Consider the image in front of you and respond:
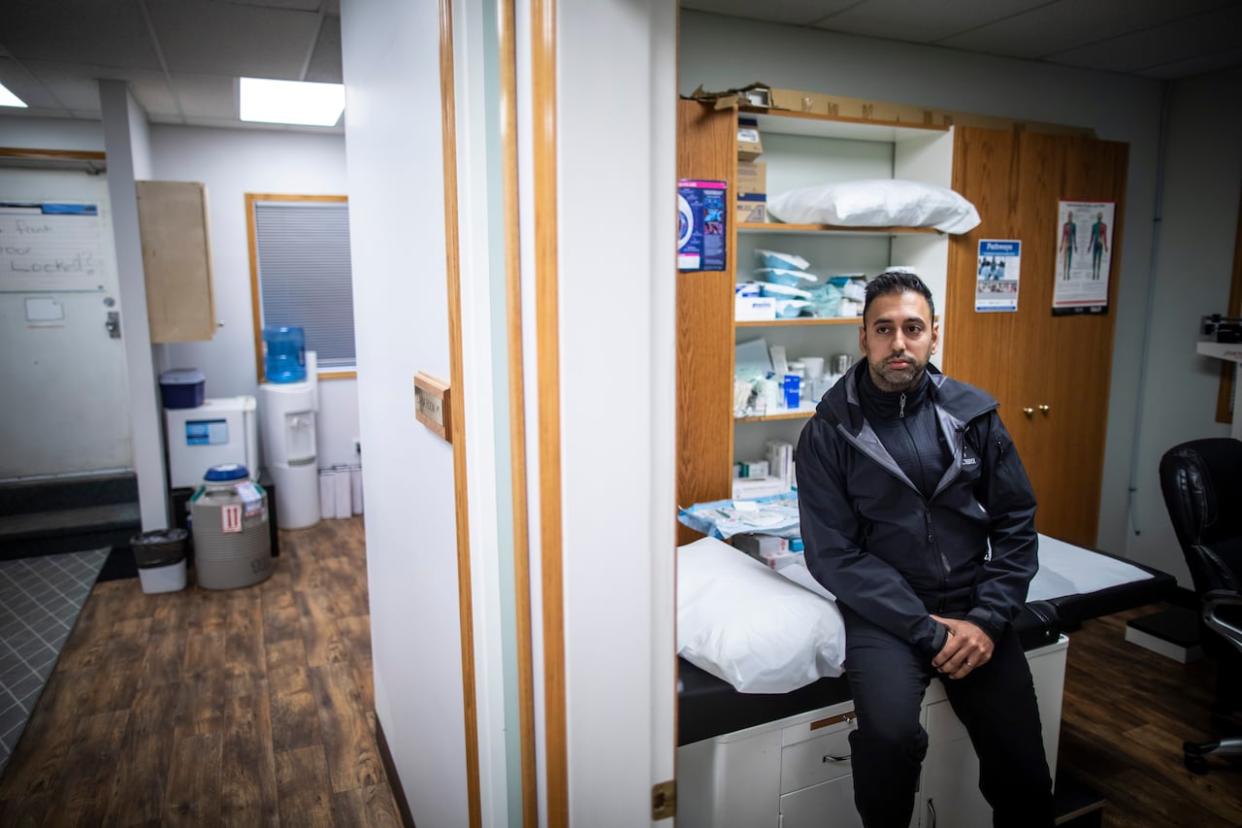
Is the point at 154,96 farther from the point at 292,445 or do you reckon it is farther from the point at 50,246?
the point at 292,445

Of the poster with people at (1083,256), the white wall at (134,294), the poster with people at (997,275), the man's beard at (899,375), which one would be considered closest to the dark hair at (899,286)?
the man's beard at (899,375)

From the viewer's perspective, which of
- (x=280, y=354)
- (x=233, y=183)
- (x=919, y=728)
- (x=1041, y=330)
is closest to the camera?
(x=919, y=728)

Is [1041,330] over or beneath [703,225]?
beneath

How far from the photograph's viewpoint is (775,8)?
2854mm

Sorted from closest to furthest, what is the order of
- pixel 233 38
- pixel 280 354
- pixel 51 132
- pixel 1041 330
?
pixel 233 38
pixel 1041 330
pixel 51 132
pixel 280 354

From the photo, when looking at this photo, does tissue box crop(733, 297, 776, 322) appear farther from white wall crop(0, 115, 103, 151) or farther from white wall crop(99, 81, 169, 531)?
white wall crop(0, 115, 103, 151)

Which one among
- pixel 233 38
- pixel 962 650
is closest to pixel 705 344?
pixel 962 650

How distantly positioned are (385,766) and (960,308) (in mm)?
2719

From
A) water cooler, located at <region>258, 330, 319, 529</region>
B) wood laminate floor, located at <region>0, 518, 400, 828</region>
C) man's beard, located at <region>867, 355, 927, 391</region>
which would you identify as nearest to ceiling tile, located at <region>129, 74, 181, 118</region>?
water cooler, located at <region>258, 330, 319, 529</region>

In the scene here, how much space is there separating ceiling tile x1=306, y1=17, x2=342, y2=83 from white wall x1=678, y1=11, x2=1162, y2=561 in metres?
1.43

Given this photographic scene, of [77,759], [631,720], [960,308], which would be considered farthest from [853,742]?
[77,759]

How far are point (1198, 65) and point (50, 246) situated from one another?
6.28m

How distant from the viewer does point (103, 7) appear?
290 cm

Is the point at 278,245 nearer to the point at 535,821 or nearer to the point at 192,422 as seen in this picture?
the point at 192,422
